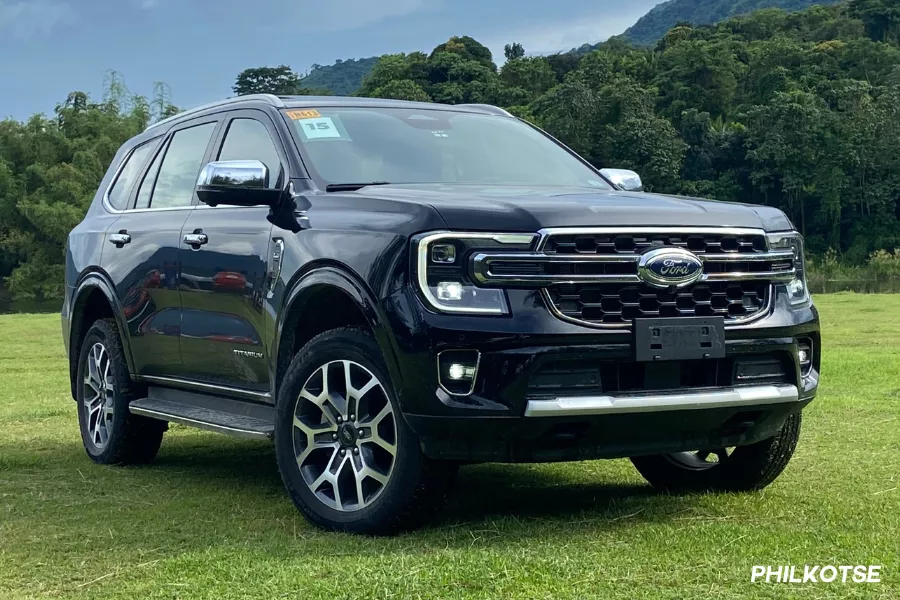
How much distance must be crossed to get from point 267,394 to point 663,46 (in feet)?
494

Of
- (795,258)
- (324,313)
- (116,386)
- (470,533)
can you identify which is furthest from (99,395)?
(795,258)

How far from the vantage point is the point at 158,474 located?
7.24m

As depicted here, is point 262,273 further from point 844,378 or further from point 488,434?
point 844,378

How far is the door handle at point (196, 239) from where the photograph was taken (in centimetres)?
637

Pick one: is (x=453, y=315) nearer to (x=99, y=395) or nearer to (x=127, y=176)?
(x=99, y=395)

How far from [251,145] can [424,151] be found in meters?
0.94

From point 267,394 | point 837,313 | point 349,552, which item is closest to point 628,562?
point 349,552

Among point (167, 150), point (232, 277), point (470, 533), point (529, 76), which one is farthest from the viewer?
point (529, 76)

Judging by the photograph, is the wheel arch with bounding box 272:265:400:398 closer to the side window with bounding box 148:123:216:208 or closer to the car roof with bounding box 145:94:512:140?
the car roof with bounding box 145:94:512:140

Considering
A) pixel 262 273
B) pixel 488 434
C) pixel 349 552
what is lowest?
pixel 349 552

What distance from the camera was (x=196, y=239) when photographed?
253 inches

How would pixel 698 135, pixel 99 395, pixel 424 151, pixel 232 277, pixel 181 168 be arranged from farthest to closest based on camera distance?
pixel 698 135 < pixel 99 395 < pixel 181 168 < pixel 424 151 < pixel 232 277

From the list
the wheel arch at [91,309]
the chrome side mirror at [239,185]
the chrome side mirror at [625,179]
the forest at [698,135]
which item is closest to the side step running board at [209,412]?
the wheel arch at [91,309]

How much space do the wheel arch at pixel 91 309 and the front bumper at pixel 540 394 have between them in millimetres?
3143
